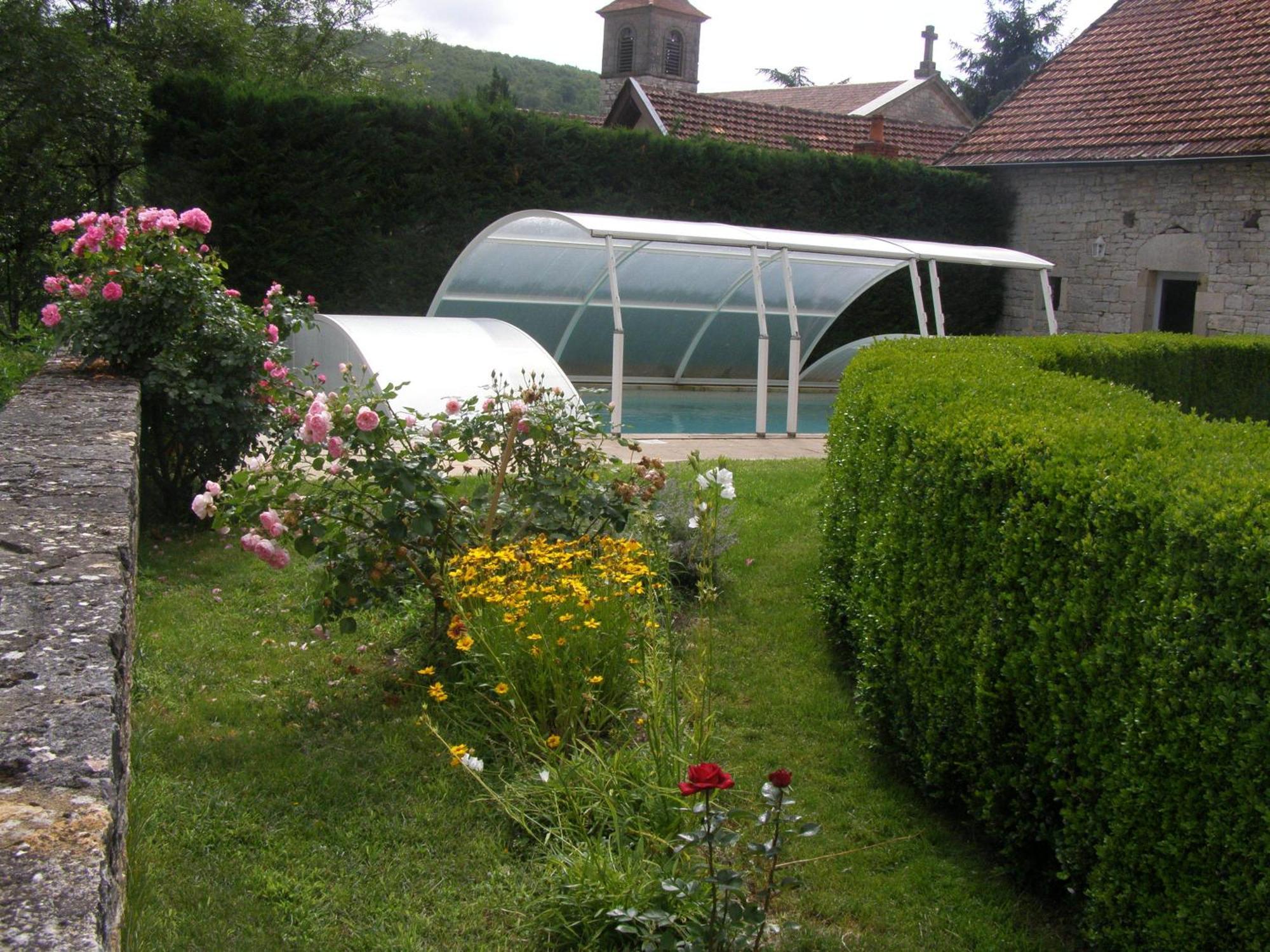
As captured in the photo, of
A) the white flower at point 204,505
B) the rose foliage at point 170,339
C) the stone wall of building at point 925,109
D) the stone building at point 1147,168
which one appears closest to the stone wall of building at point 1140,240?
the stone building at point 1147,168

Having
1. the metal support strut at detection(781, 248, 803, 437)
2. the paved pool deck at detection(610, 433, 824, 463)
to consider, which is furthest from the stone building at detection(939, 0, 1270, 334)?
the paved pool deck at detection(610, 433, 824, 463)

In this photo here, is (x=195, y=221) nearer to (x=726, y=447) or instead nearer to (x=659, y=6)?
(x=726, y=447)

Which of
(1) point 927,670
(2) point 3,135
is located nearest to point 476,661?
(1) point 927,670

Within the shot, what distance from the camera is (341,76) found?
27.6 m

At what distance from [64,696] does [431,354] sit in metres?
8.37

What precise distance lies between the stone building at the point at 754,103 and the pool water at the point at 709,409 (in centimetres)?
455

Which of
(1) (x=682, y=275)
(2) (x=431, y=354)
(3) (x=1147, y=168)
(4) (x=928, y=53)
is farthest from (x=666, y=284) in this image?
(4) (x=928, y=53)

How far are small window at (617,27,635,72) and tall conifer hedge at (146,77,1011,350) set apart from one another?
3625 cm

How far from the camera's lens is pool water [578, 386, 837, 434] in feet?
46.3

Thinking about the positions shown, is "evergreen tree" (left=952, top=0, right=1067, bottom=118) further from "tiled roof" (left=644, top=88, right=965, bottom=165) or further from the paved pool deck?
the paved pool deck

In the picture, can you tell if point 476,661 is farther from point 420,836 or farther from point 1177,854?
point 1177,854

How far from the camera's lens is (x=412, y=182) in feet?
49.9

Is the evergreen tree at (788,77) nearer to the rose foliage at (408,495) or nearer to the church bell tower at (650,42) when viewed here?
the church bell tower at (650,42)

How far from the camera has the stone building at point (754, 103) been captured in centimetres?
2284
